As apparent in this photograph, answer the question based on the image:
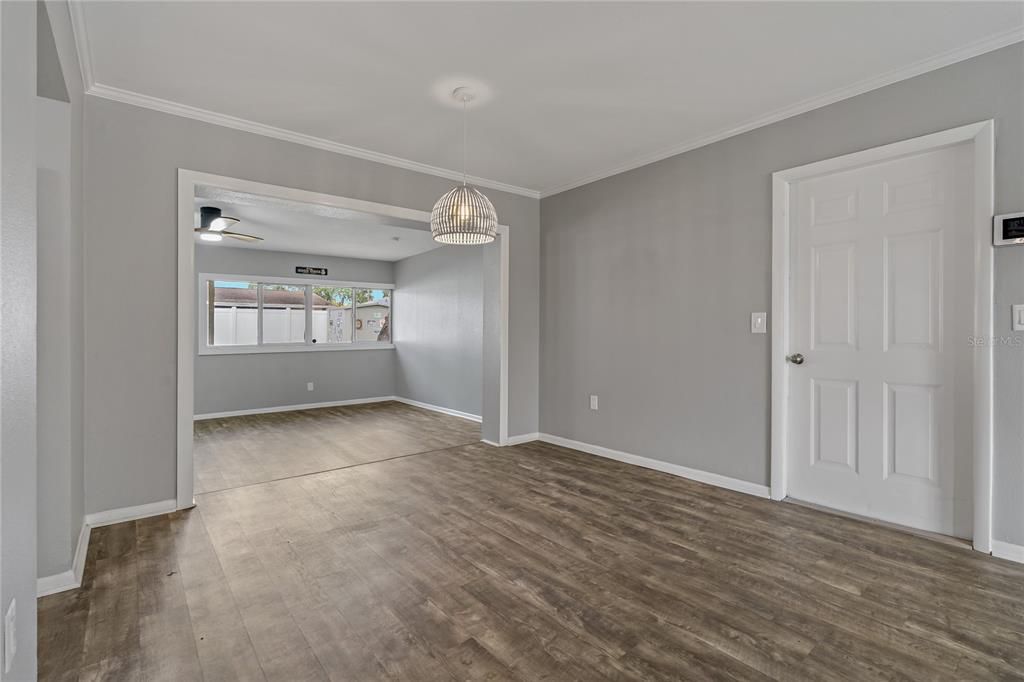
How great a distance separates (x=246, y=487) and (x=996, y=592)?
451 cm

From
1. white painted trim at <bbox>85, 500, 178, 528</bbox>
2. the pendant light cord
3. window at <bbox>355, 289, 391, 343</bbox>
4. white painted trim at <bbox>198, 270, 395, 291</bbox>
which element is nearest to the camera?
white painted trim at <bbox>85, 500, 178, 528</bbox>

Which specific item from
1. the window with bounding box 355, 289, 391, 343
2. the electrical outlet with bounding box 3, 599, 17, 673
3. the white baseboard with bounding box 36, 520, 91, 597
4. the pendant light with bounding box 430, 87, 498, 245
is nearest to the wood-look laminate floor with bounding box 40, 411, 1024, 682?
the white baseboard with bounding box 36, 520, 91, 597

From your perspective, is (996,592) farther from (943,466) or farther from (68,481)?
(68,481)

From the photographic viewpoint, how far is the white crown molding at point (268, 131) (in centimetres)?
300

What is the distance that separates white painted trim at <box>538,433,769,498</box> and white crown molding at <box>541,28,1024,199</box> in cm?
257

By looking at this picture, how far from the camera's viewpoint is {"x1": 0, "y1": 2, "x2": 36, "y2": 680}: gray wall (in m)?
1.10

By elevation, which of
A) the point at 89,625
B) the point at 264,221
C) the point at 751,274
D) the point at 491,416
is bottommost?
the point at 89,625

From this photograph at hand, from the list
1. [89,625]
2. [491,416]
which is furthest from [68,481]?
[491,416]

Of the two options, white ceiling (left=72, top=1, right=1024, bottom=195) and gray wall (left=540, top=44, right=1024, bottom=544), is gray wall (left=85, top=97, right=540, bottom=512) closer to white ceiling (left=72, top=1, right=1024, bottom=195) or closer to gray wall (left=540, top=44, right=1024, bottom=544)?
white ceiling (left=72, top=1, right=1024, bottom=195)

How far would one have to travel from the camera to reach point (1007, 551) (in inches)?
96.0

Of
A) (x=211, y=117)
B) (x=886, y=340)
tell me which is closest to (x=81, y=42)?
(x=211, y=117)

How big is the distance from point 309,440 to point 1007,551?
18.6 feet

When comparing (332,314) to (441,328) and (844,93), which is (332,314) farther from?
(844,93)

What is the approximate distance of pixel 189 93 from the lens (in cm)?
302
